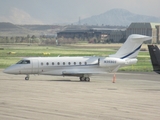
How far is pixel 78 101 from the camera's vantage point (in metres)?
31.2

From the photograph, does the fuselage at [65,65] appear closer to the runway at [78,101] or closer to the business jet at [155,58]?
the runway at [78,101]

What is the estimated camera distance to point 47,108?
27.9m

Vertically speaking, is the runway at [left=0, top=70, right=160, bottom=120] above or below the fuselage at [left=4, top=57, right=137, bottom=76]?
below

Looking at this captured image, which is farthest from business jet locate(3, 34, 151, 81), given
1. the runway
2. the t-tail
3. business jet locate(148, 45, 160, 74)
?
business jet locate(148, 45, 160, 74)

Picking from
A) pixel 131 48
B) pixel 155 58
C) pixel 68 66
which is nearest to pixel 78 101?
pixel 155 58

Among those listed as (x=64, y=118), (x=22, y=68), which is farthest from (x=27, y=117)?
(x=22, y=68)

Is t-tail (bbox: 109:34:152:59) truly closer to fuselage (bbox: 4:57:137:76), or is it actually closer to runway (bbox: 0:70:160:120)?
fuselage (bbox: 4:57:137:76)

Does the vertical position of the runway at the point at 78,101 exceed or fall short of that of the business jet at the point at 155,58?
it falls short

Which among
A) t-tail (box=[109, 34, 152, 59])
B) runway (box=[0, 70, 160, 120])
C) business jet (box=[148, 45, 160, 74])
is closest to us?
runway (box=[0, 70, 160, 120])

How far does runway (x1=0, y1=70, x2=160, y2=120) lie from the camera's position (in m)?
25.7

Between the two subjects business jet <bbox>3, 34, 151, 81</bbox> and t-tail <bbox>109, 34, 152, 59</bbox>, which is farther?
t-tail <bbox>109, 34, 152, 59</bbox>

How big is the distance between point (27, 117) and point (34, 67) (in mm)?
22497

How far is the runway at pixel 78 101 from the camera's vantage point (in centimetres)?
2572

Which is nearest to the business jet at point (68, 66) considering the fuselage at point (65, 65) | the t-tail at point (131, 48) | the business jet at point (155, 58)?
the fuselage at point (65, 65)
